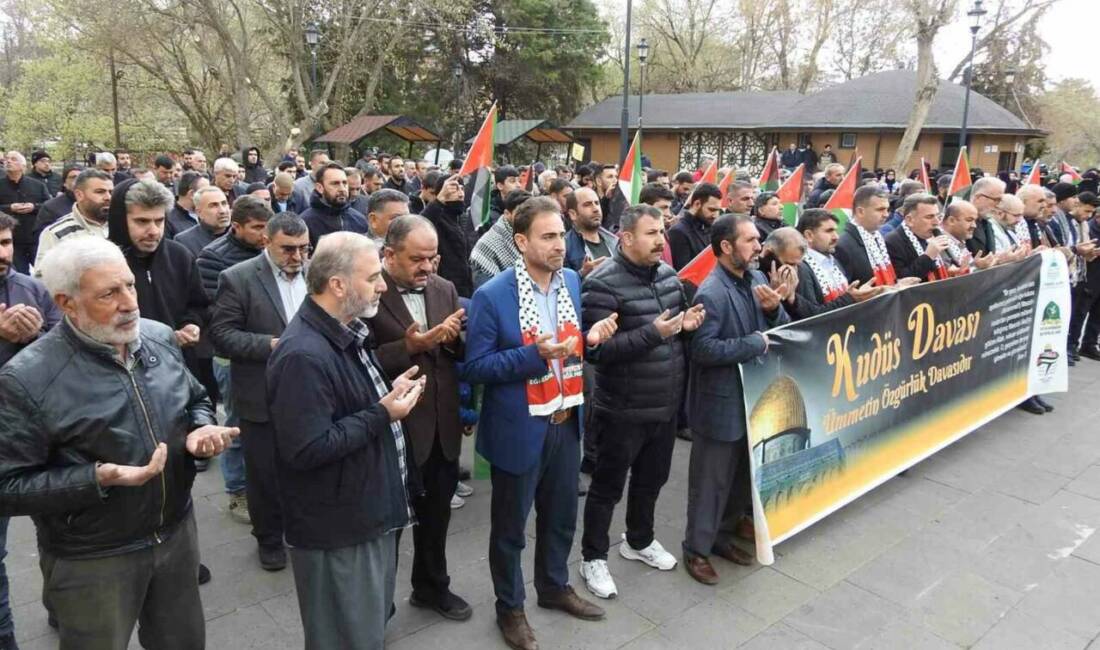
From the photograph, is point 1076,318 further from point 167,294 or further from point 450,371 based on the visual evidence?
point 167,294

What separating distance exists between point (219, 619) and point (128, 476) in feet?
5.89

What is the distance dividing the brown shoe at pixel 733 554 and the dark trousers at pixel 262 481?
2.58m

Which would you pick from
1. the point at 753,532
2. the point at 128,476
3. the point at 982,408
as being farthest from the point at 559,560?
the point at 982,408

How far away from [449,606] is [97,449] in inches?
77.5

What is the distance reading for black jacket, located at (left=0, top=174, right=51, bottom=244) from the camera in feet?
28.6

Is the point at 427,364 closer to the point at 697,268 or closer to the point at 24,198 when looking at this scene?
the point at 697,268

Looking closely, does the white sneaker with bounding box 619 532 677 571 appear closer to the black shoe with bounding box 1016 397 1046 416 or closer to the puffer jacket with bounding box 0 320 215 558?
the puffer jacket with bounding box 0 320 215 558

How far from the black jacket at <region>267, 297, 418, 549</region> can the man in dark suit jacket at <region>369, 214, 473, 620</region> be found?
563 mm

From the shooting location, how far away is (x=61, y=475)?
2.14m

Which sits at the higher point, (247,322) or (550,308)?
(550,308)

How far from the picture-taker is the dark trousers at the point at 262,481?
3.96 m

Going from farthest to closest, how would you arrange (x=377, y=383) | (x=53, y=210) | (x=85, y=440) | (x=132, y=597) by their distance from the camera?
(x=53, y=210), (x=377, y=383), (x=132, y=597), (x=85, y=440)

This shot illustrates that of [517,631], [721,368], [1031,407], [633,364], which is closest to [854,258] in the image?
[721,368]

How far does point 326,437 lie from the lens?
240 centimetres
